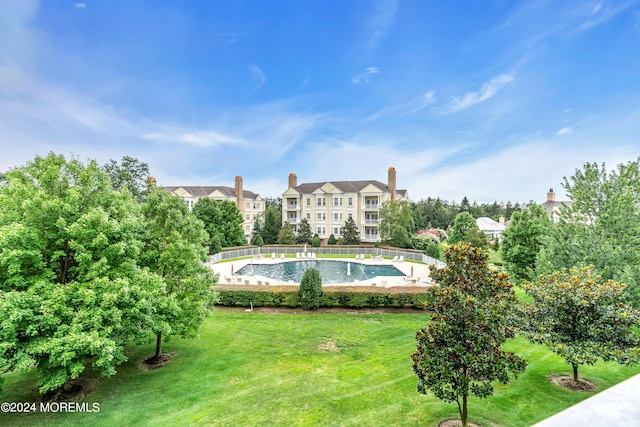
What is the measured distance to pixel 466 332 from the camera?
5.82 m

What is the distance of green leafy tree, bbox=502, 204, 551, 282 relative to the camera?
63.6 feet

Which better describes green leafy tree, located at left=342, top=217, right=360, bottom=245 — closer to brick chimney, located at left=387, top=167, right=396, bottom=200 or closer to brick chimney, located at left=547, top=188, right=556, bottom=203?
brick chimney, located at left=387, top=167, right=396, bottom=200

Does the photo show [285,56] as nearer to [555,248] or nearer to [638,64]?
[638,64]

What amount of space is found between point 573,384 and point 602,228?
6.61 meters

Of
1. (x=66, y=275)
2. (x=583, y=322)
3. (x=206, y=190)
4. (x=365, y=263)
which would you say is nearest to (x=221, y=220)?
(x=206, y=190)

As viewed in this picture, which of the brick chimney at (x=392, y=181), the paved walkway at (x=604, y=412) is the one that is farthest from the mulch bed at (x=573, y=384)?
the brick chimney at (x=392, y=181)

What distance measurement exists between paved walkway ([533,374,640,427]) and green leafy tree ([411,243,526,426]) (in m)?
4.21

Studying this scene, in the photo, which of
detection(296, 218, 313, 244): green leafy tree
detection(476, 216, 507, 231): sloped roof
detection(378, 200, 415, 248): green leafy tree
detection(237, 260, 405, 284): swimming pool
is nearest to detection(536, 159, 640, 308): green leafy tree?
detection(237, 260, 405, 284): swimming pool

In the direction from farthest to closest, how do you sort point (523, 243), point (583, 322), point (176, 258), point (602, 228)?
1. point (523, 243)
2. point (602, 228)
3. point (176, 258)
4. point (583, 322)

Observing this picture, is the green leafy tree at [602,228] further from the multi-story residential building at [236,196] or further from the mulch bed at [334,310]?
the multi-story residential building at [236,196]

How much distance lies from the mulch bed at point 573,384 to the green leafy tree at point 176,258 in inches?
432

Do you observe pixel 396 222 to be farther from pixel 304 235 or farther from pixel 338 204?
pixel 304 235

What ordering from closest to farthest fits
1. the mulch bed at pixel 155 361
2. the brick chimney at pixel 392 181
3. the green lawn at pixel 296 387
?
the green lawn at pixel 296 387 < the mulch bed at pixel 155 361 < the brick chimney at pixel 392 181

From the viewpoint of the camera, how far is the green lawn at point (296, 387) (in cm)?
738
